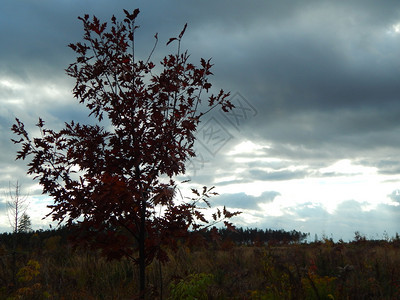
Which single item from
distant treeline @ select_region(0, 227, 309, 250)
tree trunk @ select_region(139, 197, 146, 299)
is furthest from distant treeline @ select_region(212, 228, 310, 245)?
tree trunk @ select_region(139, 197, 146, 299)

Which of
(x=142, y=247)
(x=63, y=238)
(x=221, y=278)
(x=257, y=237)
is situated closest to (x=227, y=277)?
(x=221, y=278)

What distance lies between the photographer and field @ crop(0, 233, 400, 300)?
5.81m

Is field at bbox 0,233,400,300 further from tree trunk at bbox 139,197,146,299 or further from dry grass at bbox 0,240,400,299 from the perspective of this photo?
tree trunk at bbox 139,197,146,299

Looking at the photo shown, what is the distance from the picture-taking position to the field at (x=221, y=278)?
5809mm

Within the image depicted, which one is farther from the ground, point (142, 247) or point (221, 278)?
point (142, 247)

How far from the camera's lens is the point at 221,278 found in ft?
25.7

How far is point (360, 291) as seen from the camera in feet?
20.1

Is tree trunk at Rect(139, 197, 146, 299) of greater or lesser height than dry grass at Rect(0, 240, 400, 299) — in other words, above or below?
above

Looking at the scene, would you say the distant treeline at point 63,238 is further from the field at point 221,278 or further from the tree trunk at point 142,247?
the tree trunk at point 142,247

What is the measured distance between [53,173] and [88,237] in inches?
41.1

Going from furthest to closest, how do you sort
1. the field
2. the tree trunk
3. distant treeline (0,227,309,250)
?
distant treeline (0,227,309,250) → the field → the tree trunk

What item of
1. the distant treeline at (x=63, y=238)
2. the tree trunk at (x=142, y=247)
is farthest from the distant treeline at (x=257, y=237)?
the tree trunk at (x=142, y=247)

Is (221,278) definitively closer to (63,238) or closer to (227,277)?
(227,277)

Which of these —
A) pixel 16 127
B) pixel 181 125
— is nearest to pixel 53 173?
pixel 16 127
